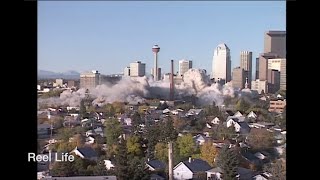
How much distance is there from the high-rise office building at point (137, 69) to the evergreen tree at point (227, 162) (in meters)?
0.47

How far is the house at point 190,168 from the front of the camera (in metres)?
1.44

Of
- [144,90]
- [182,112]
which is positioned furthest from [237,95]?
[144,90]

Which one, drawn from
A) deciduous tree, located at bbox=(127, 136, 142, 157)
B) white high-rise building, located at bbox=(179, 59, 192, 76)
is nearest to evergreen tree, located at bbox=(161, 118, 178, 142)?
deciduous tree, located at bbox=(127, 136, 142, 157)

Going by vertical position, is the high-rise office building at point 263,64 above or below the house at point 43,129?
above

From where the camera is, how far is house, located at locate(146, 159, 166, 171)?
1.47m

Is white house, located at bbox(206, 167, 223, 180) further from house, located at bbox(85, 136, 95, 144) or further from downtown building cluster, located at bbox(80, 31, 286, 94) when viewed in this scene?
house, located at bbox(85, 136, 95, 144)

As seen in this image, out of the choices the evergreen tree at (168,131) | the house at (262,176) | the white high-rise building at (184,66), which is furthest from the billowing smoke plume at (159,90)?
the house at (262,176)

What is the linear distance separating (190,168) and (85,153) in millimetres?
428

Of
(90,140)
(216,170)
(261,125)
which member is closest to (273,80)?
(261,125)

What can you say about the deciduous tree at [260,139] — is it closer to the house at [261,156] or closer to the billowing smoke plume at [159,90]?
the house at [261,156]

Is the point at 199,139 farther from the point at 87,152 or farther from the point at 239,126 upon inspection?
the point at 87,152
